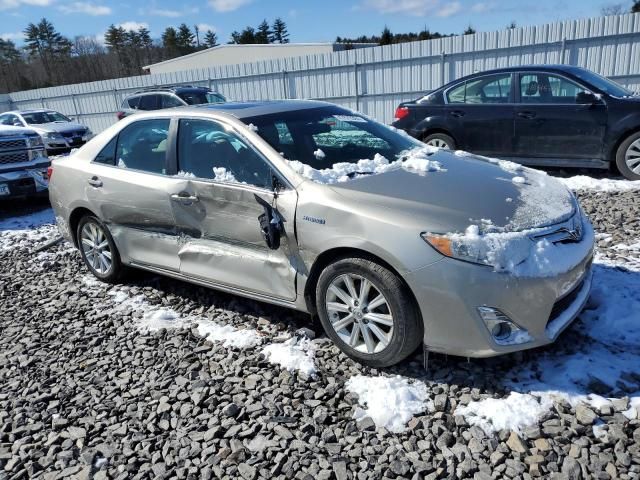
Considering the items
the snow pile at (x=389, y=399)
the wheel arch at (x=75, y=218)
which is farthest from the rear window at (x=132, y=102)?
the snow pile at (x=389, y=399)

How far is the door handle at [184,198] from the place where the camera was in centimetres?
381

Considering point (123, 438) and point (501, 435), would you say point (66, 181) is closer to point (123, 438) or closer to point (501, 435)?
point (123, 438)

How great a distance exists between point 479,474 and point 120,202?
11.5 feet

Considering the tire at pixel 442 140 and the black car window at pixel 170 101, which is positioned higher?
the black car window at pixel 170 101

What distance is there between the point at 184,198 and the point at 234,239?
563 millimetres

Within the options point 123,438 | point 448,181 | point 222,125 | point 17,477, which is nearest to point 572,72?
point 448,181

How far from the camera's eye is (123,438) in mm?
2834

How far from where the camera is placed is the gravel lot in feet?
8.20

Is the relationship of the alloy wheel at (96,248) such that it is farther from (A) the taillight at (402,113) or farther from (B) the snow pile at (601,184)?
(A) the taillight at (402,113)

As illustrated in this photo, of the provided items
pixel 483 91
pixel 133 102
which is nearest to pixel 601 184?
pixel 483 91

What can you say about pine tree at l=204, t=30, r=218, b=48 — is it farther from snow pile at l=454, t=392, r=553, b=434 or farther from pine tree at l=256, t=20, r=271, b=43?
snow pile at l=454, t=392, r=553, b=434

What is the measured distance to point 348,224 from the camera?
3006 millimetres

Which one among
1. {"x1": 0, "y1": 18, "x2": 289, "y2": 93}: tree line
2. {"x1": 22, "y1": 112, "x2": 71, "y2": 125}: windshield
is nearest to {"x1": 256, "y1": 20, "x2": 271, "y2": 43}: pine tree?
{"x1": 0, "y1": 18, "x2": 289, "y2": 93}: tree line

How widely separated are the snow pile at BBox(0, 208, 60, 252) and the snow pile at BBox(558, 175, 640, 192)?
275 inches
